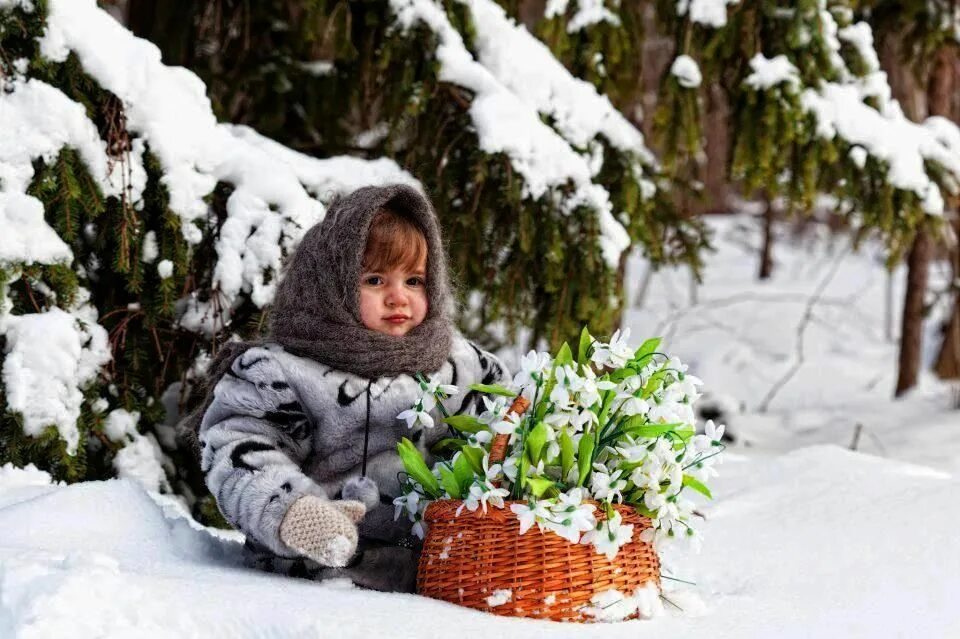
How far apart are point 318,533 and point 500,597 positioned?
14.6 inches

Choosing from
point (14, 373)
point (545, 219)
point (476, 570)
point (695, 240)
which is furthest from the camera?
point (695, 240)

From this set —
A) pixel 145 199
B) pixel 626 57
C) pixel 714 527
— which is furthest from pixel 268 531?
pixel 626 57

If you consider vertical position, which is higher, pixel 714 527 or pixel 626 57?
pixel 626 57

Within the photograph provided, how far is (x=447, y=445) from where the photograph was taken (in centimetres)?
231

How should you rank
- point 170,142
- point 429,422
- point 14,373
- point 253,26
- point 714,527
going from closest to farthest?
1. point 429,422
2. point 14,373
3. point 170,142
4. point 714,527
5. point 253,26

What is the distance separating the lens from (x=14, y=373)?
8.57 feet

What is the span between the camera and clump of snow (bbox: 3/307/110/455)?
262 centimetres

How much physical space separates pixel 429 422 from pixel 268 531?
410 mm

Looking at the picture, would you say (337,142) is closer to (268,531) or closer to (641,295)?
(268,531)

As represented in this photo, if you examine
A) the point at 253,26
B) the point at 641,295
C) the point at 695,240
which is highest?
the point at 253,26

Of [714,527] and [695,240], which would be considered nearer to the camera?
[714,527]

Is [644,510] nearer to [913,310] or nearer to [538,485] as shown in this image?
[538,485]

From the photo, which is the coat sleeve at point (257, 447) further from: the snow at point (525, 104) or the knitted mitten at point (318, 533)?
the snow at point (525, 104)

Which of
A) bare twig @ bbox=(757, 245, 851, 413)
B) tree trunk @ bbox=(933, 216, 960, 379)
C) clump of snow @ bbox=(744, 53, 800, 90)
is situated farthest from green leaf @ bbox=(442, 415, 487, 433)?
bare twig @ bbox=(757, 245, 851, 413)
